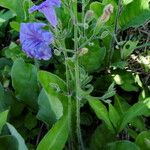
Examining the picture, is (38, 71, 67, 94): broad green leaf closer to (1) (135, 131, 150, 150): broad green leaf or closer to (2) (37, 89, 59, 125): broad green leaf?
(2) (37, 89, 59, 125): broad green leaf

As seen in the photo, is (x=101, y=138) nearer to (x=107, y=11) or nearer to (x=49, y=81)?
(x=49, y=81)

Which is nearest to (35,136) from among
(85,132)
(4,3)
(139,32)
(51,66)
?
(85,132)

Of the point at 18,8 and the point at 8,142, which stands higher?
the point at 18,8

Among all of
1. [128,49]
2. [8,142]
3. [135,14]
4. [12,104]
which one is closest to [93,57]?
[128,49]

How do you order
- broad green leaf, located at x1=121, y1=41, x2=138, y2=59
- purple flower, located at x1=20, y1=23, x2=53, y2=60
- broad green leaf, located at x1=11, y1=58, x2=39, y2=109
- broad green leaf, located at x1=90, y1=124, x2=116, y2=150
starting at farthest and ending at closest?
broad green leaf, located at x1=121, y1=41, x2=138, y2=59 < broad green leaf, located at x1=11, y1=58, x2=39, y2=109 < broad green leaf, located at x1=90, y1=124, x2=116, y2=150 < purple flower, located at x1=20, y1=23, x2=53, y2=60

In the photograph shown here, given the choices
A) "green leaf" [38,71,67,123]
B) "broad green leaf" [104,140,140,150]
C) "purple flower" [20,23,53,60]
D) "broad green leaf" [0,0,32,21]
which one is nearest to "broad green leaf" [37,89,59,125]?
"green leaf" [38,71,67,123]

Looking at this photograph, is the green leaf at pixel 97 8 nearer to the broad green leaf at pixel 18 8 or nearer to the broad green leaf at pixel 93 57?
the broad green leaf at pixel 93 57

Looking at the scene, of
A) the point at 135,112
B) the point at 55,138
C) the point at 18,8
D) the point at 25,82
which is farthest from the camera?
the point at 18,8
